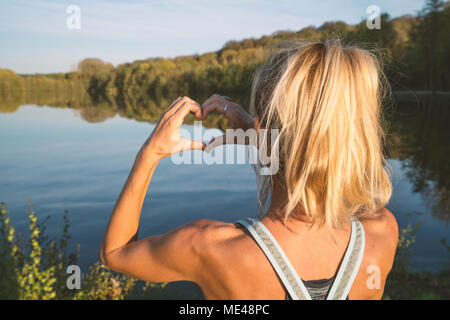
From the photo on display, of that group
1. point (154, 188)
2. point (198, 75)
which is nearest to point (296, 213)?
point (154, 188)

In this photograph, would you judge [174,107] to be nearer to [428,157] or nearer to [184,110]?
[184,110]

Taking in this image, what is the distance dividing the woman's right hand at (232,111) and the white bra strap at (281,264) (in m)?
0.46

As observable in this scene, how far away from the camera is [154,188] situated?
12.3 m

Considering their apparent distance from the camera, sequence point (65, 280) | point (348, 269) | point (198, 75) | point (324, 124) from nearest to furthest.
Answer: point (324, 124) < point (348, 269) < point (65, 280) < point (198, 75)

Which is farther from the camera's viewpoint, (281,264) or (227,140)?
(227,140)

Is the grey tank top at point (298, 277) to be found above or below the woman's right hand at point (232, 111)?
below

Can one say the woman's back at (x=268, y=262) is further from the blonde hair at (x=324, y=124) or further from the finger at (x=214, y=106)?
the finger at (x=214, y=106)

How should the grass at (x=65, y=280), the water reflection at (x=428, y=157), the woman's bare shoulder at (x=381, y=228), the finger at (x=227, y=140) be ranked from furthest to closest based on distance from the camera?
the water reflection at (x=428, y=157)
the grass at (x=65, y=280)
the woman's bare shoulder at (x=381, y=228)
the finger at (x=227, y=140)

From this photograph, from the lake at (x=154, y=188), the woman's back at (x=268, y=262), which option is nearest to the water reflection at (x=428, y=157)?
the lake at (x=154, y=188)

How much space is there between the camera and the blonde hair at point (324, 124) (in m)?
1.19

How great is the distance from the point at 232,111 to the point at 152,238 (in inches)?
23.4

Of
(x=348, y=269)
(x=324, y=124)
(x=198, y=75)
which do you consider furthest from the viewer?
(x=198, y=75)

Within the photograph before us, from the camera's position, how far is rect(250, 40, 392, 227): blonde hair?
46.7 inches

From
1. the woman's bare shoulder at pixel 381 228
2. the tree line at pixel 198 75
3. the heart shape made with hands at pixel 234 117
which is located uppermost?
the tree line at pixel 198 75
